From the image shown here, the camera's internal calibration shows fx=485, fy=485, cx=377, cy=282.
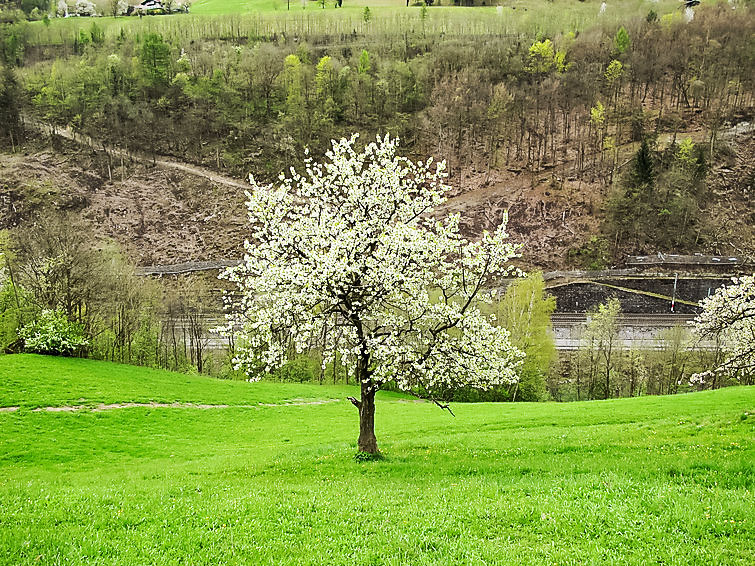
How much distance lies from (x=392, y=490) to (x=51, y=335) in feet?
121

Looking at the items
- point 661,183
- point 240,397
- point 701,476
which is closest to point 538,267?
point 661,183

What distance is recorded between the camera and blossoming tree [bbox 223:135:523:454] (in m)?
16.4

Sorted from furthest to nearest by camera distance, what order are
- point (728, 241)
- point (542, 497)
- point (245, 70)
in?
1. point (245, 70)
2. point (728, 241)
3. point (542, 497)

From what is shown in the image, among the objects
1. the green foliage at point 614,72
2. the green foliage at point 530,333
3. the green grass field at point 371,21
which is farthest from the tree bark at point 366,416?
the green grass field at point 371,21

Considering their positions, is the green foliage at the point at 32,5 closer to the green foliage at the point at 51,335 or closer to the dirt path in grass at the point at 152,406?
the green foliage at the point at 51,335

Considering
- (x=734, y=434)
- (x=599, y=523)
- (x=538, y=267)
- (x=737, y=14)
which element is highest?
(x=737, y=14)

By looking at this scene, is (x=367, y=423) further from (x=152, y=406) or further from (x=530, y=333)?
(x=530, y=333)

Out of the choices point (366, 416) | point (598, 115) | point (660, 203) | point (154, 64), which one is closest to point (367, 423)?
point (366, 416)

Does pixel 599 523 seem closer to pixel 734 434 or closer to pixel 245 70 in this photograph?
pixel 734 434

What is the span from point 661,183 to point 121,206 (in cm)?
10775

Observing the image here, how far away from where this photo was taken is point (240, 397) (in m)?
38.1

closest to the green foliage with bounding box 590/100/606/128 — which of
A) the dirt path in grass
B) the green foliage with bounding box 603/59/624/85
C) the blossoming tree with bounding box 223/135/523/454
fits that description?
→ the green foliage with bounding box 603/59/624/85

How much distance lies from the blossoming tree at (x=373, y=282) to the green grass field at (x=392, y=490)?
3.65 meters

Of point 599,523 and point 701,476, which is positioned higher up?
point 599,523
